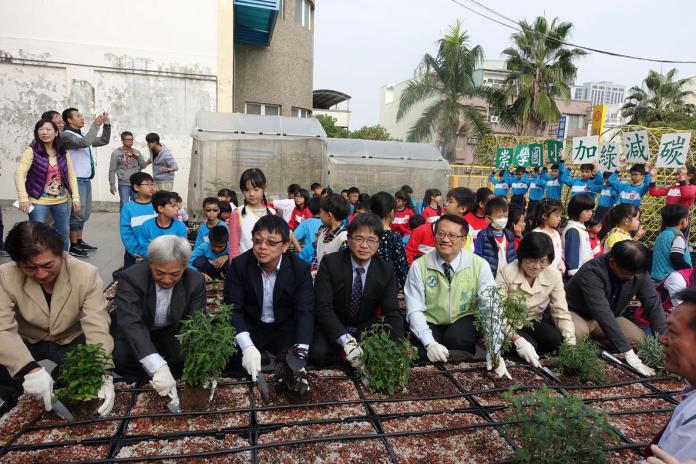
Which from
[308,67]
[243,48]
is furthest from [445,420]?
[308,67]

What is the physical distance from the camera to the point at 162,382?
7.73 ft

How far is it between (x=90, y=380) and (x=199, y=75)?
9.12 m

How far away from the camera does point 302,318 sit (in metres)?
2.88

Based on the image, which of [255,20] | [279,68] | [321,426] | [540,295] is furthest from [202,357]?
[279,68]

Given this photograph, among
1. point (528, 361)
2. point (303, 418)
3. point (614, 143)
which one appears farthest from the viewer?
point (614, 143)

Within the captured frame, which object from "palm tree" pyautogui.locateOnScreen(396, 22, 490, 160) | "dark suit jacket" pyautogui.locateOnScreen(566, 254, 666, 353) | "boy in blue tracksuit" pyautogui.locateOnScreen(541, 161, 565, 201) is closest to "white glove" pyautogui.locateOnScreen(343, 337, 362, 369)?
"dark suit jacket" pyautogui.locateOnScreen(566, 254, 666, 353)

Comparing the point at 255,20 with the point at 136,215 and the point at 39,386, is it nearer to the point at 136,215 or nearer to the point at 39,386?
the point at 136,215

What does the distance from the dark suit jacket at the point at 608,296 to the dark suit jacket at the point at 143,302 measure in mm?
2750

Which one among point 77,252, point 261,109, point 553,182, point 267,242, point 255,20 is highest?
point 255,20

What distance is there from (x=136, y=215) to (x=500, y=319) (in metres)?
3.52

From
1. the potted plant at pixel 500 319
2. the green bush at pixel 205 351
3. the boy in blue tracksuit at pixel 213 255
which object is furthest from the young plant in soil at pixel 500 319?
the boy in blue tracksuit at pixel 213 255

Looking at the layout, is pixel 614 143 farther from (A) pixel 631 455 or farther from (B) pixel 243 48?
(B) pixel 243 48

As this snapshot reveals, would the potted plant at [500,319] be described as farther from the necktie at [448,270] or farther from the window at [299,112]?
the window at [299,112]

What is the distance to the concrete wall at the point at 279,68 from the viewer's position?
13430mm
